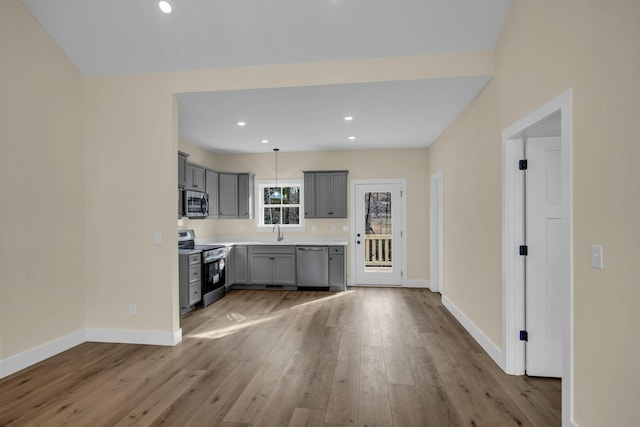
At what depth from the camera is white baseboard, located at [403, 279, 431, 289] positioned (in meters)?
6.24

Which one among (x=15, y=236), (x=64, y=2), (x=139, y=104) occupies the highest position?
(x=64, y=2)

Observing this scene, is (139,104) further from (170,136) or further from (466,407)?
(466,407)

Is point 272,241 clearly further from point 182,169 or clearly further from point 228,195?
point 182,169

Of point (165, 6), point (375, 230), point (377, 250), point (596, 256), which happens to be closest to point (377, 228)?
point (375, 230)

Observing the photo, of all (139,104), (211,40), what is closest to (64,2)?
(139,104)

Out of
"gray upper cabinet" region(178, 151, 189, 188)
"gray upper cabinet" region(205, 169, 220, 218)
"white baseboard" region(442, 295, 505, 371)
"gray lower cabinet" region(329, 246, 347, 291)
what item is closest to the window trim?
"gray upper cabinet" region(205, 169, 220, 218)

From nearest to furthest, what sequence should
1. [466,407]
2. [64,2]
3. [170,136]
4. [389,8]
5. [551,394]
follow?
[466,407]
[551,394]
[389,8]
[64,2]
[170,136]

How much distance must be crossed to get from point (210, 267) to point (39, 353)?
233cm

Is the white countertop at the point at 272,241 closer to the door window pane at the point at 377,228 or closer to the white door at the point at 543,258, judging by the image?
the door window pane at the point at 377,228

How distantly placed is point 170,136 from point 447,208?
3.80 m

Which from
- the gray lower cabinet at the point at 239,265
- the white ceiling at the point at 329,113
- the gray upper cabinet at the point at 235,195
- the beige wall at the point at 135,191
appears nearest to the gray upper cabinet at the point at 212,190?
the gray upper cabinet at the point at 235,195

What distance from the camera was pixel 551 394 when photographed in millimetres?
2535

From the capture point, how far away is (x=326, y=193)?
6.36 metres

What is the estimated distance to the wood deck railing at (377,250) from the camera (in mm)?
6410
